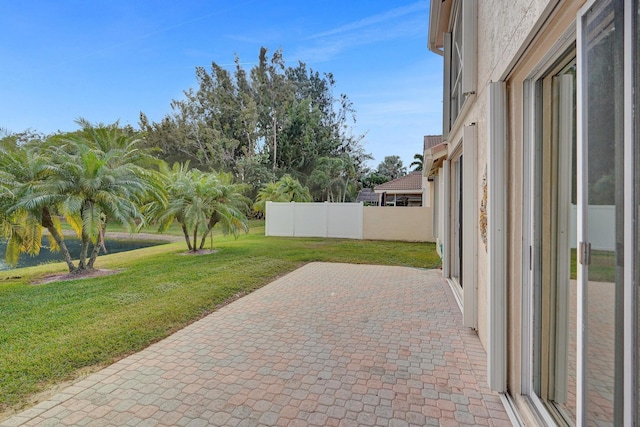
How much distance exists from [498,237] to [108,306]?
19.1 feet

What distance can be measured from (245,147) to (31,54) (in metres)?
16.9

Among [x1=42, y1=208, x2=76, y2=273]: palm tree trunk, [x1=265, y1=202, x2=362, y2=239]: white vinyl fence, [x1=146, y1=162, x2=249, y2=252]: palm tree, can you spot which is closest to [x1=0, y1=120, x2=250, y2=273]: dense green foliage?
[x1=42, y1=208, x2=76, y2=273]: palm tree trunk

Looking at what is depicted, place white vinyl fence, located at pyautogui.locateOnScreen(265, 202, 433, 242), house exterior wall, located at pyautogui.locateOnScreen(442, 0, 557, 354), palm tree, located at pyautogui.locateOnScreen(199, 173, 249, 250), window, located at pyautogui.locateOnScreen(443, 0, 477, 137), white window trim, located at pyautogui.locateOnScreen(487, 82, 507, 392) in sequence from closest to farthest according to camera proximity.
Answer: house exterior wall, located at pyautogui.locateOnScreen(442, 0, 557, 354)
white window trim, located at pyautogui.locateOnScreen(487, 82, 507, 392)
window, located at pyautogui.locateOnScreen(443, 0, 477, 137)
palm tree, located at pyautogui.locateOnScreen(199, 173, 249, 250)
white vinyl fence, located at pyautogui.locateOnScreen(265, 202, 433, 242)

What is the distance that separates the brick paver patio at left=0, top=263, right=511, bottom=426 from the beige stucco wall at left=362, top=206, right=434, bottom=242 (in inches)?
396

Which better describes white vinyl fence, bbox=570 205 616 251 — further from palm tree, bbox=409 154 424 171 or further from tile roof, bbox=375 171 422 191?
palm tree, bbox=409 154 424 171

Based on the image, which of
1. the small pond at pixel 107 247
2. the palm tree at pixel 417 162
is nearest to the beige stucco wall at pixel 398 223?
the small pond at pixel 107 247

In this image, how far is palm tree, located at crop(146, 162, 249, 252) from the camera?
10.5m

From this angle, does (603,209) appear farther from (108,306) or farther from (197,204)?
(197,204)

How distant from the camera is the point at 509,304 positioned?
9.53ft

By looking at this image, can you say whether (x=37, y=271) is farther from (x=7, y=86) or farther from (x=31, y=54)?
(x=7, y=86)

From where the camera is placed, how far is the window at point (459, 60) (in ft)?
13.4

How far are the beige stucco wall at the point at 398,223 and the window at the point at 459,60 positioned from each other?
8.47 m

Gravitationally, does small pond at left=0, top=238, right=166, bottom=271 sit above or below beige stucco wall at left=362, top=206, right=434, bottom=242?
below

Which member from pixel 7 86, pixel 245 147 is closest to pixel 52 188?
pixel 7 86
